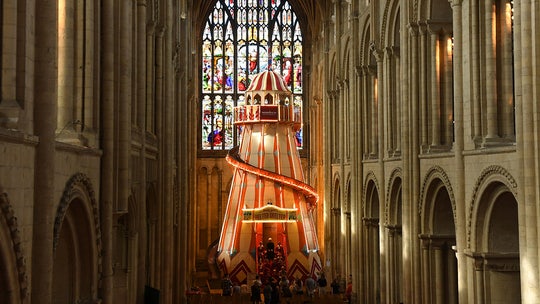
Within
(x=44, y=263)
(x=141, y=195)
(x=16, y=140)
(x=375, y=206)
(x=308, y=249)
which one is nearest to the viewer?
(x=16, y=140)

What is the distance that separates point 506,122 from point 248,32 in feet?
102

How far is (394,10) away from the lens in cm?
2498

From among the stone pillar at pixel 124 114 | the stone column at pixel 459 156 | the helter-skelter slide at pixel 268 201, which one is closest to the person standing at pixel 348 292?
the helter-skelter slide at pixel 268 201

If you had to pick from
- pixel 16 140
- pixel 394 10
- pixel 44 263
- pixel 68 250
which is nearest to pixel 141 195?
pixel 68 250

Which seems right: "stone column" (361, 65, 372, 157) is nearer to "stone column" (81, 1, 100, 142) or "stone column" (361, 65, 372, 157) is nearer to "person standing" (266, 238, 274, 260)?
"person standing" (266, 238, 274, 260)

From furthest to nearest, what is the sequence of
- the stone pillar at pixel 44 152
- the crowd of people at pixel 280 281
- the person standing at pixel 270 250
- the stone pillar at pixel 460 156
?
the person standing at pixel 270 250 < the crowd of people at pixel 280 281 < the stone pillar at pixel 460 156 < the stone pillar at pixel 44 152

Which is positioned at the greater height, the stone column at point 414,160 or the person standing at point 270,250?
the stone column at point 414,160

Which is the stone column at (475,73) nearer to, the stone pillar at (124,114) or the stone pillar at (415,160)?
the stone pillar at (415,160)

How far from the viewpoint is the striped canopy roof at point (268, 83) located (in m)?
36.7

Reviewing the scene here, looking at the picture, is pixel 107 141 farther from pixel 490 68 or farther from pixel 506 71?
pixel 506 71

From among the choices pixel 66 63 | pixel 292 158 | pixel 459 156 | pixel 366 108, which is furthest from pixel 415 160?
pixel 292 158

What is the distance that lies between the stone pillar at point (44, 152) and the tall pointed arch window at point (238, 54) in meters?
36.3

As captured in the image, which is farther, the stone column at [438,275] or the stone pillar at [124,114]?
the stone column at [438,275]

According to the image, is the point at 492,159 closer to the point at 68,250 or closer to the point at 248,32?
the point at 68,250
